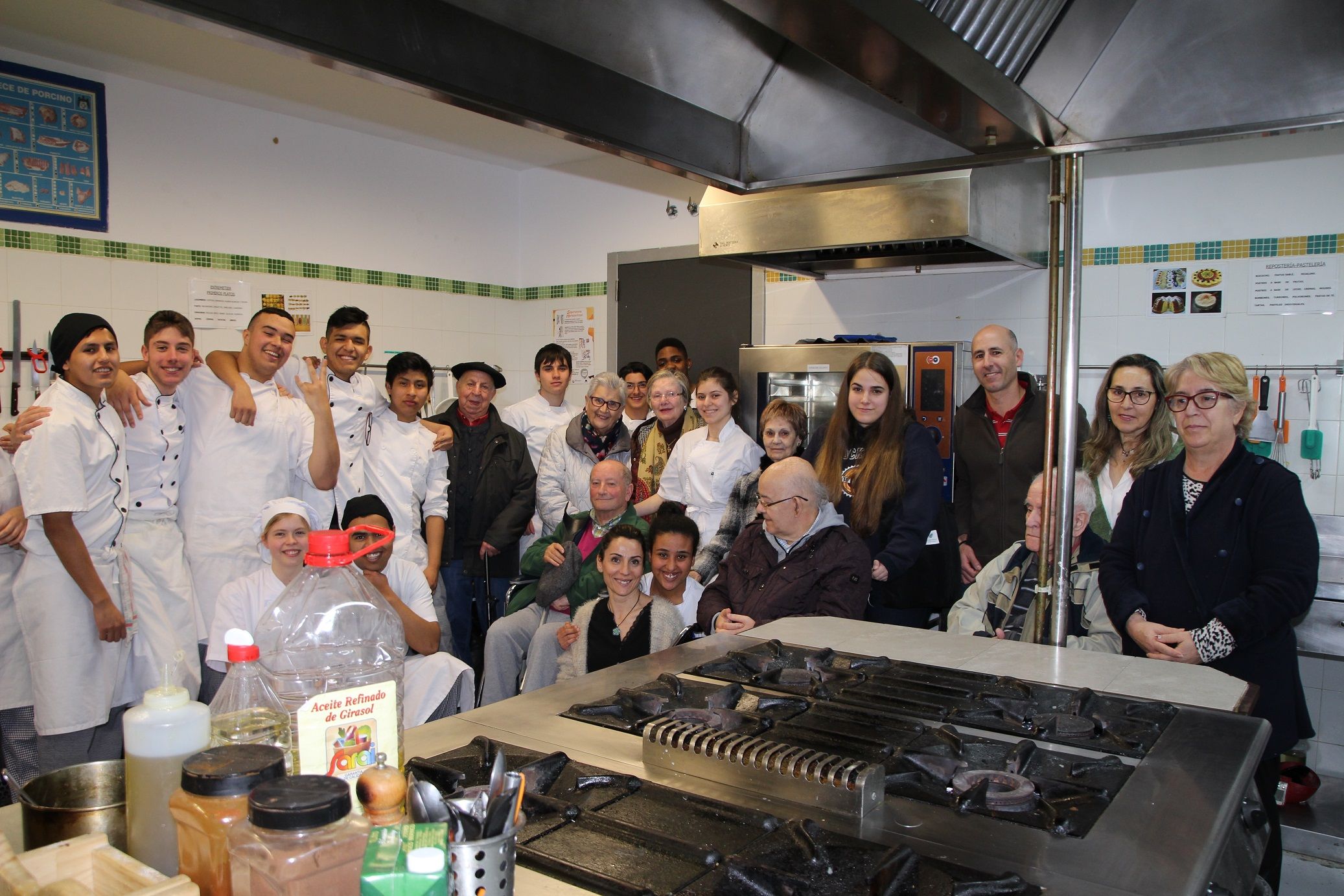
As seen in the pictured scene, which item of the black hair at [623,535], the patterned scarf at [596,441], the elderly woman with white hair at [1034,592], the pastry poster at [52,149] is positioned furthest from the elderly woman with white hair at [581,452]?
the pastry poster at [52,149]

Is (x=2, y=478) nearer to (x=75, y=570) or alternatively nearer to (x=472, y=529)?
(x=75, y=570)

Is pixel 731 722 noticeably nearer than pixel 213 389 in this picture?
Yes

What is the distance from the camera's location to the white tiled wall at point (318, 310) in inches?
158

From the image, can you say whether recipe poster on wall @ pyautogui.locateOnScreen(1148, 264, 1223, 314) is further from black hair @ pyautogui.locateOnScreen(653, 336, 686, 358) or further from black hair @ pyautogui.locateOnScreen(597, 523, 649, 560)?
black hair @ pyautogui.locateOnScreen(597, 523, 649, 560)

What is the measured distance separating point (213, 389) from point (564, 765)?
2.65 meters

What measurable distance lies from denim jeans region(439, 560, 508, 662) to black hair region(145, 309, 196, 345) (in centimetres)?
148

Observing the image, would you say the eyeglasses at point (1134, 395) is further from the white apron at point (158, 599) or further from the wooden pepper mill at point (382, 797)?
the white apron at point (158, 599)

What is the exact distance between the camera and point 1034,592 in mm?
2486

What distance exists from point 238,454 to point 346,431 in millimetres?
492

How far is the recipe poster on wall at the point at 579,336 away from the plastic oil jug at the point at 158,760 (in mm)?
5068

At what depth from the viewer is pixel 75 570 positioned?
2.82 metres

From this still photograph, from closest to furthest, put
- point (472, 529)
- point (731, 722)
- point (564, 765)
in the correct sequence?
point (564, 765)
point (731, 722)
point (472, 529)

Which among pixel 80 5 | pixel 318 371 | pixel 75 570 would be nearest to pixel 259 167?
pixel 80 5

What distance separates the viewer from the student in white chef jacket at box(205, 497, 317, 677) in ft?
8.52
